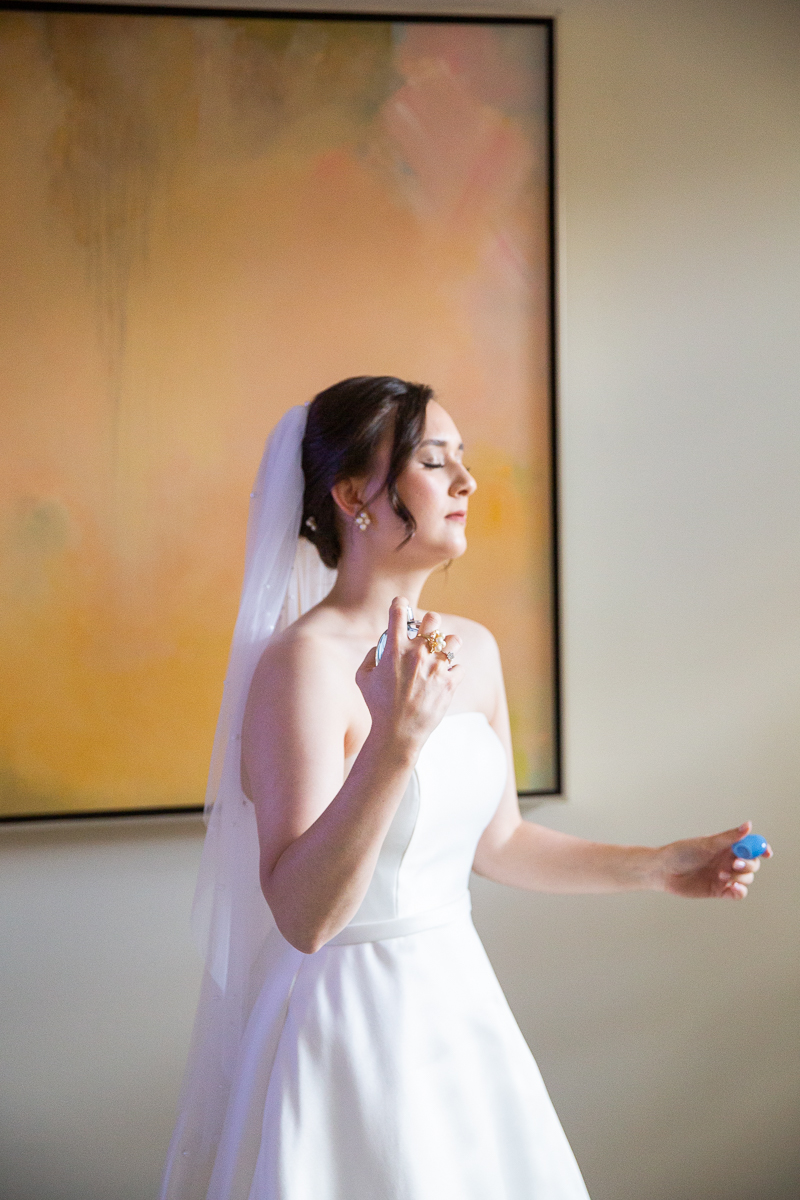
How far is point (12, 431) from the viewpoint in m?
1.99

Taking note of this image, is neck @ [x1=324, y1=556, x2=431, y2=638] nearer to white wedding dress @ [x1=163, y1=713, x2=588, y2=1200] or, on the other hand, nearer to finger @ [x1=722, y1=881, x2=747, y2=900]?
white wedding dress @ [x1=163, y1=713, x2=588, y2=1200]

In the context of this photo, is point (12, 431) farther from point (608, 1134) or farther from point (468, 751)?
point (608, 1134)

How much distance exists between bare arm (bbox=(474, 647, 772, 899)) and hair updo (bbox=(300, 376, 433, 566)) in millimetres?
460

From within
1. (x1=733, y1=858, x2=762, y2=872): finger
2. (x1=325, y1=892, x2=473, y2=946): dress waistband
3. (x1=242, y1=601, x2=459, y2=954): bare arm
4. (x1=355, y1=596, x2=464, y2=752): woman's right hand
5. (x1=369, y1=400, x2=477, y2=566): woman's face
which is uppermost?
(x1=369, y1=400, x2=477, y2=566): woman's face

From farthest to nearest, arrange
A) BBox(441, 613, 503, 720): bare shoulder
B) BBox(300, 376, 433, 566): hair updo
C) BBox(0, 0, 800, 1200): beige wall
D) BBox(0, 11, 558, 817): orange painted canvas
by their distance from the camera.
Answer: BBox(0, 0, 800, 1200): beige wall, BBox(0, 11, 558, 817): orange painted canvas, BBox(441, 613, 503, 720): bare shoulder, BBox(300, 376, 433, 566): hair updo

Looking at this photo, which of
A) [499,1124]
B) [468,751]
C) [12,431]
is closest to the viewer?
[499,1124]

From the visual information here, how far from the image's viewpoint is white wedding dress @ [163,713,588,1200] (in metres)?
1.29

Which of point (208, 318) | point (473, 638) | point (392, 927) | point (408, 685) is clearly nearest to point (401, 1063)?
point (392, 927)

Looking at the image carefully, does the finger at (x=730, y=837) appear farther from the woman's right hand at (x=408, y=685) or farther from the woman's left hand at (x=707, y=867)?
the woman's right hand at (x=408, y=685)

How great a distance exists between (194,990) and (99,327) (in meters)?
1.39

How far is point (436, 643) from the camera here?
112 cm

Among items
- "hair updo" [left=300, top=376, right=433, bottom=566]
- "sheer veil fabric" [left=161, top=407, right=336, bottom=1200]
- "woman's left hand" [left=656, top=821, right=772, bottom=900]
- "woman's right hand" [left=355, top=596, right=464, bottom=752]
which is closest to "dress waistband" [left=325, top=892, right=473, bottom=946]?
"sheer veil fabric" [left=161, top=407, right=336, bottom=1200]

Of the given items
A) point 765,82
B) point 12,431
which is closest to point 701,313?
point 765,82

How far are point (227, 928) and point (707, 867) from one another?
0.74 metres
